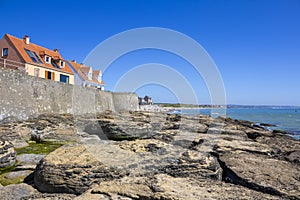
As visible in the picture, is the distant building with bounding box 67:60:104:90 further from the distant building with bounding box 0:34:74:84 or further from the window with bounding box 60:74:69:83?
the distant building with bounding box 0:34:74:84

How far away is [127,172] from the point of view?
3.19 meters

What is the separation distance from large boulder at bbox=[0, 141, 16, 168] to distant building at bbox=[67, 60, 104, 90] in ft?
92.2

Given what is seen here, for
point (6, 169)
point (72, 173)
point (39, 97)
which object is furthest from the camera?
point (39, 97)

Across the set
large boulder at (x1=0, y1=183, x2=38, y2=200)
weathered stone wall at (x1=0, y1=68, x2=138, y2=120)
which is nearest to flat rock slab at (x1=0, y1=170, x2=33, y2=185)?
large boulder at (x1=0, y1=183, x2=38, y2=200)

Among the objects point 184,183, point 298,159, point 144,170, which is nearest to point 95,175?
point 144,170

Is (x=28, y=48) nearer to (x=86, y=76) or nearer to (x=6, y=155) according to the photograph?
(x=86, y=76)

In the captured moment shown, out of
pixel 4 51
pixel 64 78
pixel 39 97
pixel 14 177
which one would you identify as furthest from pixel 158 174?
pixel 64 78

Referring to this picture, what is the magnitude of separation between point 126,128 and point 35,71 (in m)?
20.0

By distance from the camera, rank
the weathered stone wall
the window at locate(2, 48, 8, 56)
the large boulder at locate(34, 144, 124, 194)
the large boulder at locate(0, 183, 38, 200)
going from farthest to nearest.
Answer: the window at locate(2, 48, 8, 56)
the weathered stone wall
the large boulder at locate(0, 183, 38, 200)
the large boulder at locate(34, 144, 124, 194)

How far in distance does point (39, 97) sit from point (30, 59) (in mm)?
11477

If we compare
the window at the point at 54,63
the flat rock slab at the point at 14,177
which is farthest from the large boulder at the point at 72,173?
the window at the point at 54,63

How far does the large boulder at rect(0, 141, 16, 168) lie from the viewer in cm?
527

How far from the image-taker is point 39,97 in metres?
14.2

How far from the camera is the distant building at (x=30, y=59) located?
2241 centimetres
